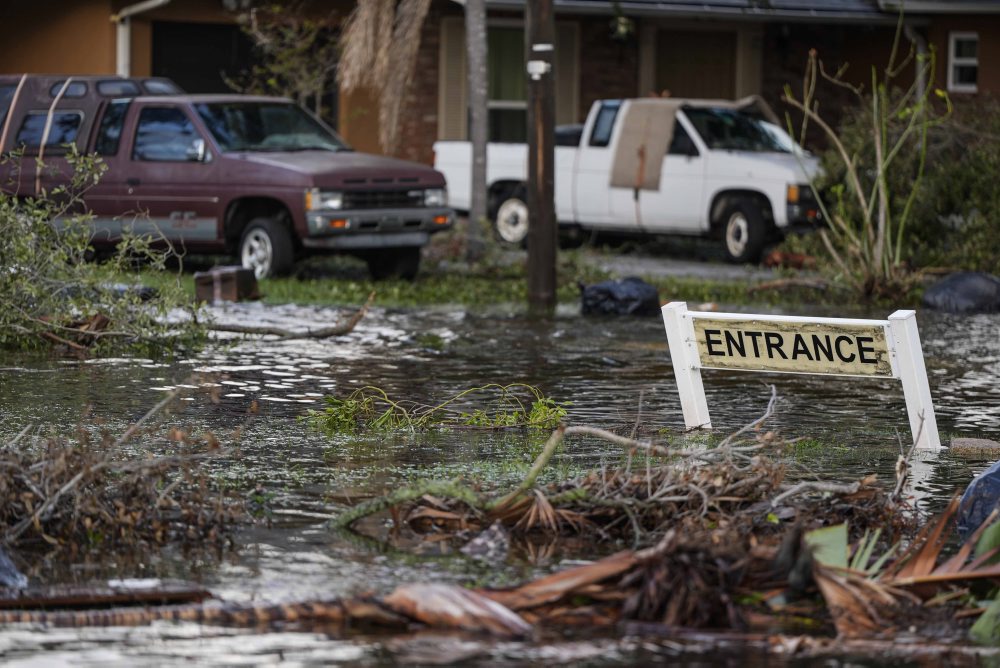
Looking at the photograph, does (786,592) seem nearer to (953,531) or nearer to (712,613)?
(712,613)

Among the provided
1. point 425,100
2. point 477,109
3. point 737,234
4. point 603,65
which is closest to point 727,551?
point 477,109

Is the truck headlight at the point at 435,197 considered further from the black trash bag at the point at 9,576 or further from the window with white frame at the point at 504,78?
the black trash bag at the point at 9,576

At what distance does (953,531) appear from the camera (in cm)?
703

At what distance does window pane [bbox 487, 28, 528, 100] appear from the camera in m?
27.6

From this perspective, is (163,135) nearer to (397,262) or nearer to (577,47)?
(397,262)

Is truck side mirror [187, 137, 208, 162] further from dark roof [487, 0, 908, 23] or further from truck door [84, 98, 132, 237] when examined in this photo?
dark roof [487, 0, 908, 23]

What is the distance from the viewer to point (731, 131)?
22.5m

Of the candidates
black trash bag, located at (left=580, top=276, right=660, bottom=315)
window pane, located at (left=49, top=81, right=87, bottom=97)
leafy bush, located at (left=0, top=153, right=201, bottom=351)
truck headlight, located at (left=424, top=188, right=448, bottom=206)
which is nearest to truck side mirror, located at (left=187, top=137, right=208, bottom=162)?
window pane, located at (left=49, top=81, right=87, bottom=97)

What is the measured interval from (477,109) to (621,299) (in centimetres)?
544

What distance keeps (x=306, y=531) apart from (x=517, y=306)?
1020 cm

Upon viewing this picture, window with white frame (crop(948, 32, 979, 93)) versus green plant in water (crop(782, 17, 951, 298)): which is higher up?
window with white frame (crop(948, 32, 979, 93))

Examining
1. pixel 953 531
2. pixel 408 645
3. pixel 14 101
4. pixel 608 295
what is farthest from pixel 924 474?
pixel 14 101

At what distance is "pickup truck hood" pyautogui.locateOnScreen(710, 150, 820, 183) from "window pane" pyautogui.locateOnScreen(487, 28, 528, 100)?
6.34 metres

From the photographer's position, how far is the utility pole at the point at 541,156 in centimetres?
1623
